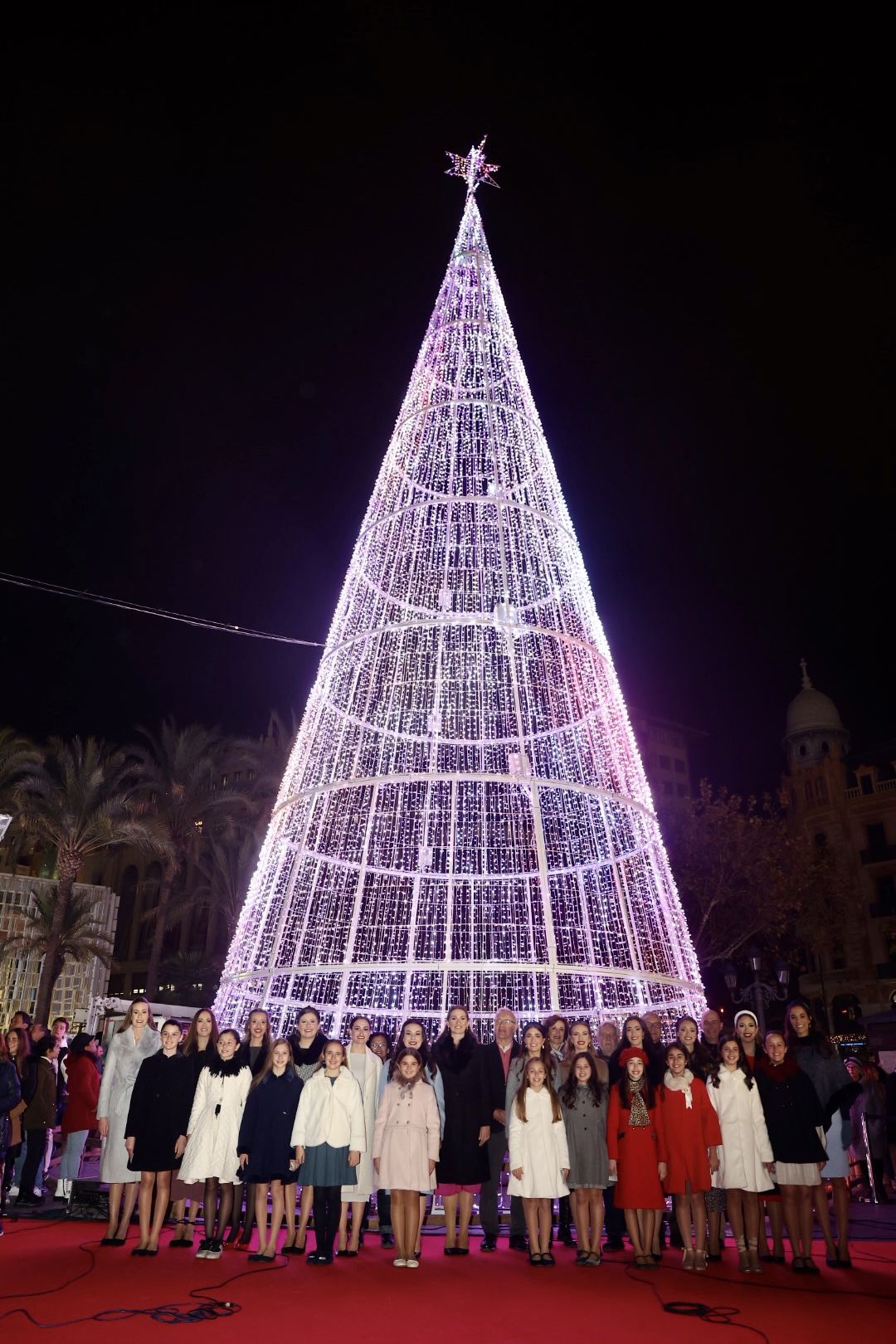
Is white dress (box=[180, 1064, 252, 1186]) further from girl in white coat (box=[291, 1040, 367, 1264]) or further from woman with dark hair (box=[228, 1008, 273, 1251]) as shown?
girl in white coat (box=[291, 1040, 367, 1264])

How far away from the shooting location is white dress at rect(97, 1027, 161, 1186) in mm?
6316

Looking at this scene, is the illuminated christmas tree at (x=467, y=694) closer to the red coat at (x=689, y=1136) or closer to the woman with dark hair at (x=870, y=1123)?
the red coat at (x=689, y=1136)

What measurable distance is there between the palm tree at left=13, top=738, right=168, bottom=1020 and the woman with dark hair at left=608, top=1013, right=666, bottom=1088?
1903 cm

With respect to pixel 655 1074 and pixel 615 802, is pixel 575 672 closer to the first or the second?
pixel 615 802

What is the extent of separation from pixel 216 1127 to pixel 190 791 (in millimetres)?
19948

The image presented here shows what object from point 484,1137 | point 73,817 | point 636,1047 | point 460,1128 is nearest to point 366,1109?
point 460,1128

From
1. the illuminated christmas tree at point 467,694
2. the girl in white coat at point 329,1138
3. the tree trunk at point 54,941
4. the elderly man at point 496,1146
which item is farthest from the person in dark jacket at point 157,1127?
the tree trunk at point 54,941

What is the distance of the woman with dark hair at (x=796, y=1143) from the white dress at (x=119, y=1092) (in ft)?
13.8

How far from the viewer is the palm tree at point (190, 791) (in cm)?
2503

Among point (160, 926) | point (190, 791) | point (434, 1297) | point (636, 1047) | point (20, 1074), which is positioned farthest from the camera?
point (190, 791)

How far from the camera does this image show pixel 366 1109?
640 centimetres

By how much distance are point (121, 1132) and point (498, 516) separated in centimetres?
607

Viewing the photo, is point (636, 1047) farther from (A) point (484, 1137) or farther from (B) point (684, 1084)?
(A) point (484, 1137)

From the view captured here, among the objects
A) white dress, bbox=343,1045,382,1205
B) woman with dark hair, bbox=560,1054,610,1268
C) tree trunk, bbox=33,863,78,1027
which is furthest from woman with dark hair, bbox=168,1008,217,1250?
tree trunk, bbox=33,863,78,1027
